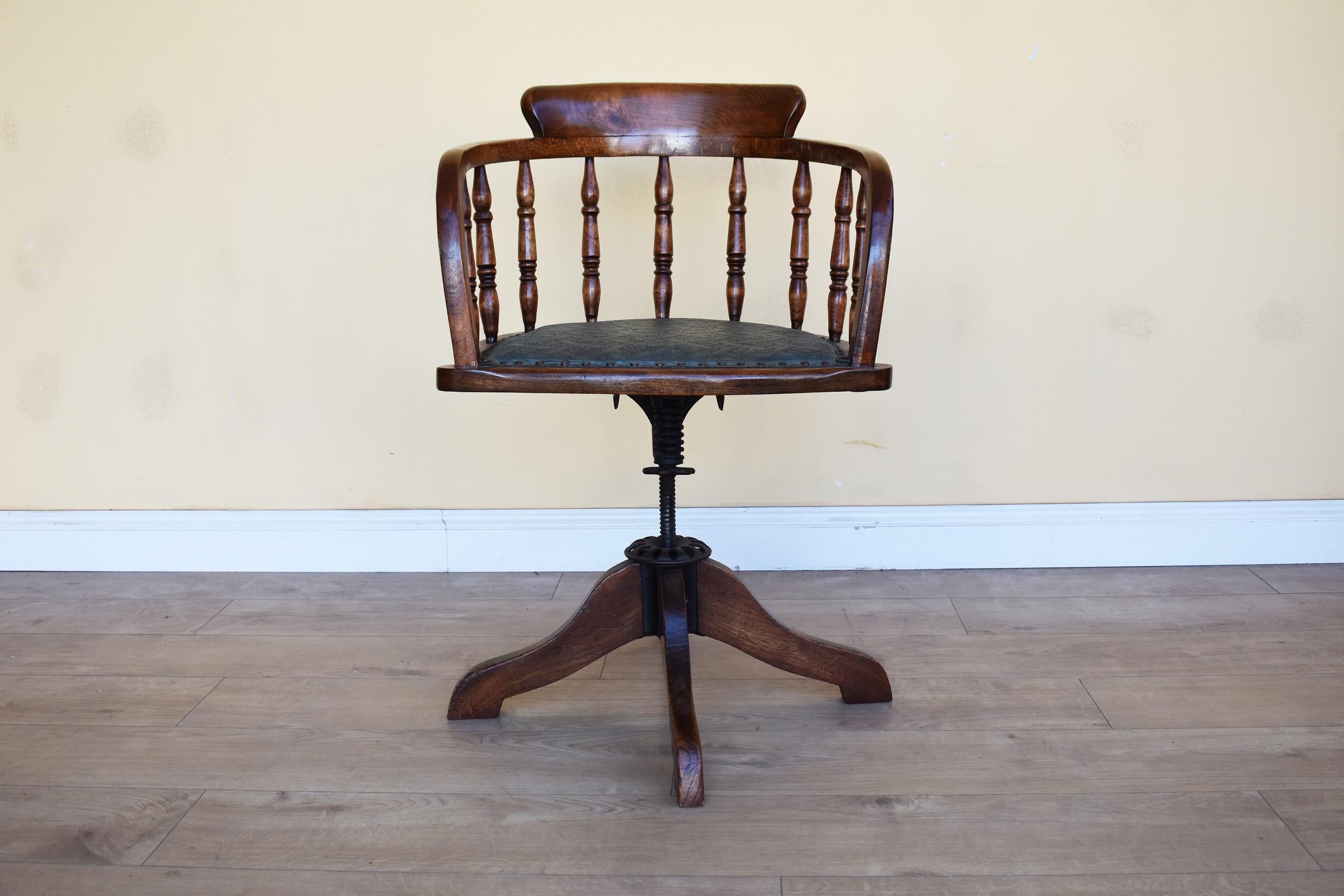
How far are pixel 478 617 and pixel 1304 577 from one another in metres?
1.50

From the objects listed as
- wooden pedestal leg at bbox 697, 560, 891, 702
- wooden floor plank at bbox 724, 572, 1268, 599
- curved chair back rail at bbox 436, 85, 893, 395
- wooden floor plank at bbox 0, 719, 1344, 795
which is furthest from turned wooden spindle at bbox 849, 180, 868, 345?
wooden floor plank at bbox 724, 572, 1268, 599

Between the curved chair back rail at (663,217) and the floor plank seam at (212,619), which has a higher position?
the curved chair back rail at (663,217)

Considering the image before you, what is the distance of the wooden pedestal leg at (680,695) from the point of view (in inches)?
42.9

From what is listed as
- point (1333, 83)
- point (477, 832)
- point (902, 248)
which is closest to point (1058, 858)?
point (477, 832)

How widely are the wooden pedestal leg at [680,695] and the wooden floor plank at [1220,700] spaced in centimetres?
56

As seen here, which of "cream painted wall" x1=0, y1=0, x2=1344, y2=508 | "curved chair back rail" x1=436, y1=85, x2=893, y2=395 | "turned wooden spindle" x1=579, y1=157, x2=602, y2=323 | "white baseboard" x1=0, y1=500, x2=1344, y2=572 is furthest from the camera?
"white baseboard" x1=0, y1=500, x2=1344, y2=572

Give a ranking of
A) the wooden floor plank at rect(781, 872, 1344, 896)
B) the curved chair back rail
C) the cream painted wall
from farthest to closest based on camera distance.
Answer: the cream painted wall → the curved chair back rail → the wooden floor plank at rect(781, 872, 1344, 896)

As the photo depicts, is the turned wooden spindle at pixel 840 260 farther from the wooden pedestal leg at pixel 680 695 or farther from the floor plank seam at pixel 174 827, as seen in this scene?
the floor plank seam at pixel 174 827

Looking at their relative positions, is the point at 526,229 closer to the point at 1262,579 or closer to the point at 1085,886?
the point at 1085,886

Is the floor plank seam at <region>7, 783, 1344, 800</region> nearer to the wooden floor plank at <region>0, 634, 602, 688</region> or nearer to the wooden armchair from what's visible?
the wooden armchair

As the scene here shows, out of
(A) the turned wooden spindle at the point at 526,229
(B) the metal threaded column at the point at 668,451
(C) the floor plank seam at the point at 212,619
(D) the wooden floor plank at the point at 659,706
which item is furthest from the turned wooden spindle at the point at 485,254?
(C) the floor plank seam at the point at 212,619

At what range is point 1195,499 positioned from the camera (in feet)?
6.15

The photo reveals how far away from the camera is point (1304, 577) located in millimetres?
1812

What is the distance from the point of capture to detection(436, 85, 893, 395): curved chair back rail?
1047mm
